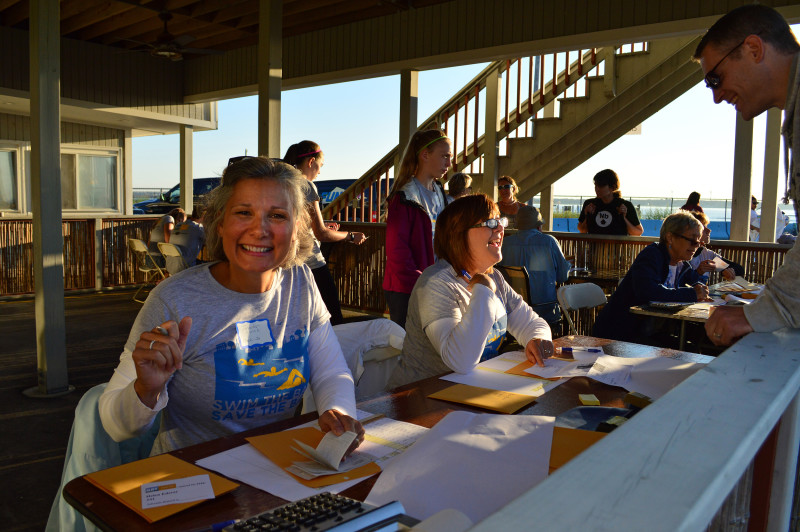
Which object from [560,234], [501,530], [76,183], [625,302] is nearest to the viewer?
[501,530]

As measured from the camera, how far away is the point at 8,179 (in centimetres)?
1105

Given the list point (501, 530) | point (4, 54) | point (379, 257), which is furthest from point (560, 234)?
point (4, 54)

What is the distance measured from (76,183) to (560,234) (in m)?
9.59

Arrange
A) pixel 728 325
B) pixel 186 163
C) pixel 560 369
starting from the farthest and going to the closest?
pixel 186 163 < pixel 560 369 < pixel 728 325

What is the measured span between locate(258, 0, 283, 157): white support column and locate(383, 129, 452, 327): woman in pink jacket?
284 cm

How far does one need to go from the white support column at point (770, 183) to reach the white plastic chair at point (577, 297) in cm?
245

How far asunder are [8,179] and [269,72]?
756 cm

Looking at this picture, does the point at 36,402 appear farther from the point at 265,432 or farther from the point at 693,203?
the point at 693,203

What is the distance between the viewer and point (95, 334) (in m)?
6.93

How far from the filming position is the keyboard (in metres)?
0.77

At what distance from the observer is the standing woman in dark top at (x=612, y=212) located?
6.28 m

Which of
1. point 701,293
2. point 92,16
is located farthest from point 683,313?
point 92,16

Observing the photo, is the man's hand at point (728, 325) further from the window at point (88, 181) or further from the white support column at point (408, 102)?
the window at point (88, 181)

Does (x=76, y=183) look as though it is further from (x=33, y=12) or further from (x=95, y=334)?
(x=33, y=12)
